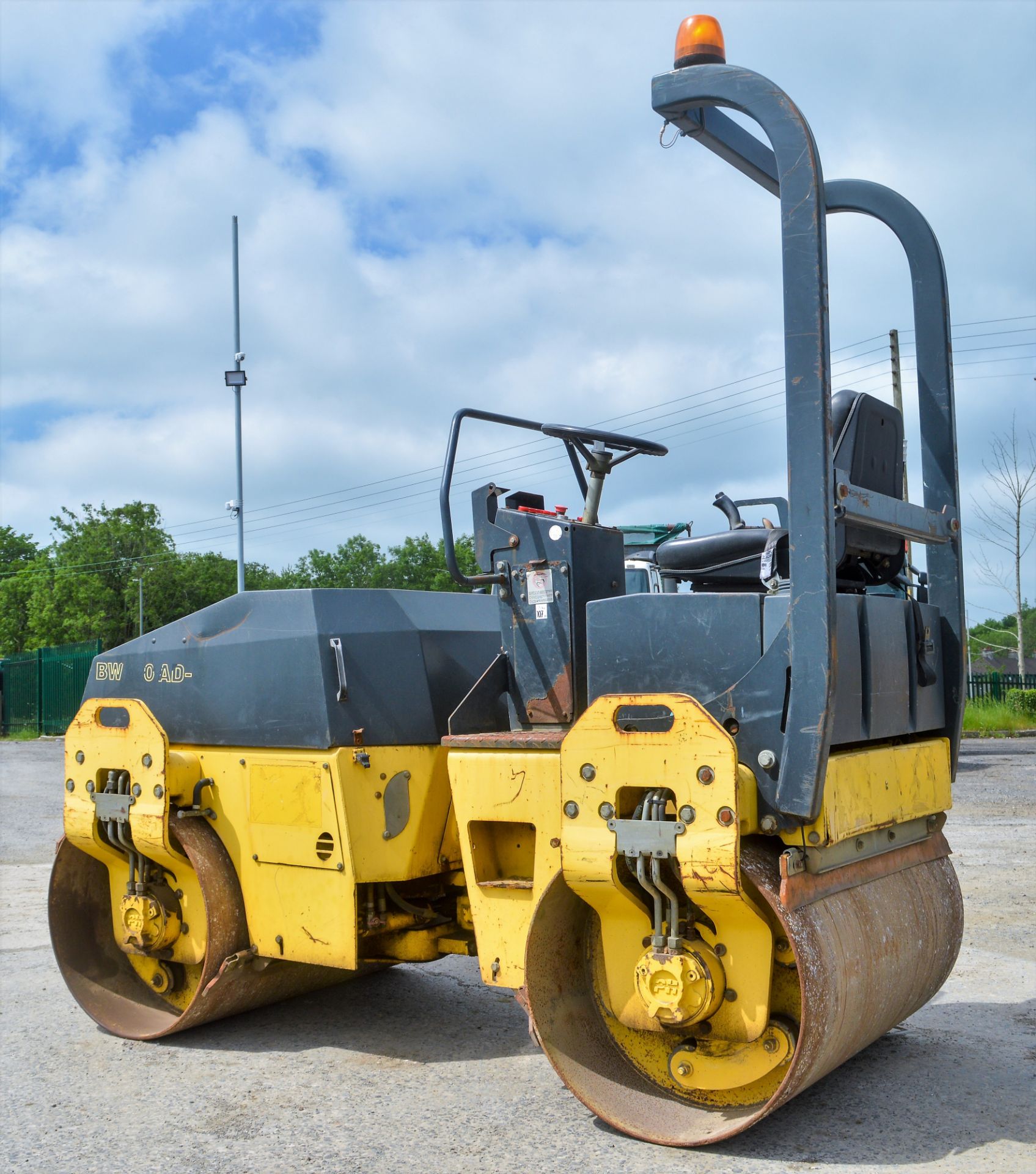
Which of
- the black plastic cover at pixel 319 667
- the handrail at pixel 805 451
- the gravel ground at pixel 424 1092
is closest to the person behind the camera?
the handrail at pixel 805 451

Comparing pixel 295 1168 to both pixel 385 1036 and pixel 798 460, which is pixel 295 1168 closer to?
pixel 385 1036

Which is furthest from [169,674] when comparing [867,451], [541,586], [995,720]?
[995,720]

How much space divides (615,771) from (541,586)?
83 cm

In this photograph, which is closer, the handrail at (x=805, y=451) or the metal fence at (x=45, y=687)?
the handrail at (x=805, y=451)

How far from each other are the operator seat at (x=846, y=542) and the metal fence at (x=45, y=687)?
21.5 metres

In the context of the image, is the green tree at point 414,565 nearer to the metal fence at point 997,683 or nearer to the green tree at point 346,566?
the green tree at point 346,566

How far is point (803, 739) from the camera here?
123 inches

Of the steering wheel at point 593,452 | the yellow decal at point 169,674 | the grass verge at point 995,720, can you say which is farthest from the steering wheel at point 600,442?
the grass verge at point 995,720

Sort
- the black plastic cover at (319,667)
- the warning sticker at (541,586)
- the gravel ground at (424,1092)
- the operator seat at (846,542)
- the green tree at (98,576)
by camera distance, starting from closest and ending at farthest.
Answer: the gravel ground at (424,1092), the operator seat at (846,542), the warning sticker at (541,586), the black plastic cover at (319,667), the green tree at (98,576)

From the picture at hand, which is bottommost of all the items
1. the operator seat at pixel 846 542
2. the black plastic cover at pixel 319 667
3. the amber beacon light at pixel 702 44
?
the black plastic cover at pixel 319 667

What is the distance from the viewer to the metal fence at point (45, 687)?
970 inches

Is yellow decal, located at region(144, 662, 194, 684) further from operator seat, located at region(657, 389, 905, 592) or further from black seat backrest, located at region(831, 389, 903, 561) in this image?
black seat backrest, located at region(831, 389, 903, 561)

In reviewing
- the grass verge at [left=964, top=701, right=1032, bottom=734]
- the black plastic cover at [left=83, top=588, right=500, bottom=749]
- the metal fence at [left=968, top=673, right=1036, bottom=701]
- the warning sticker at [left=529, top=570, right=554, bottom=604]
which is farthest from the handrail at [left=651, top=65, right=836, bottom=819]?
the metal fence at [left=968, top=673, right=1036, bottom=701]

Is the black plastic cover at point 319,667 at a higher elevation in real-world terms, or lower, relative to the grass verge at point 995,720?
higher
